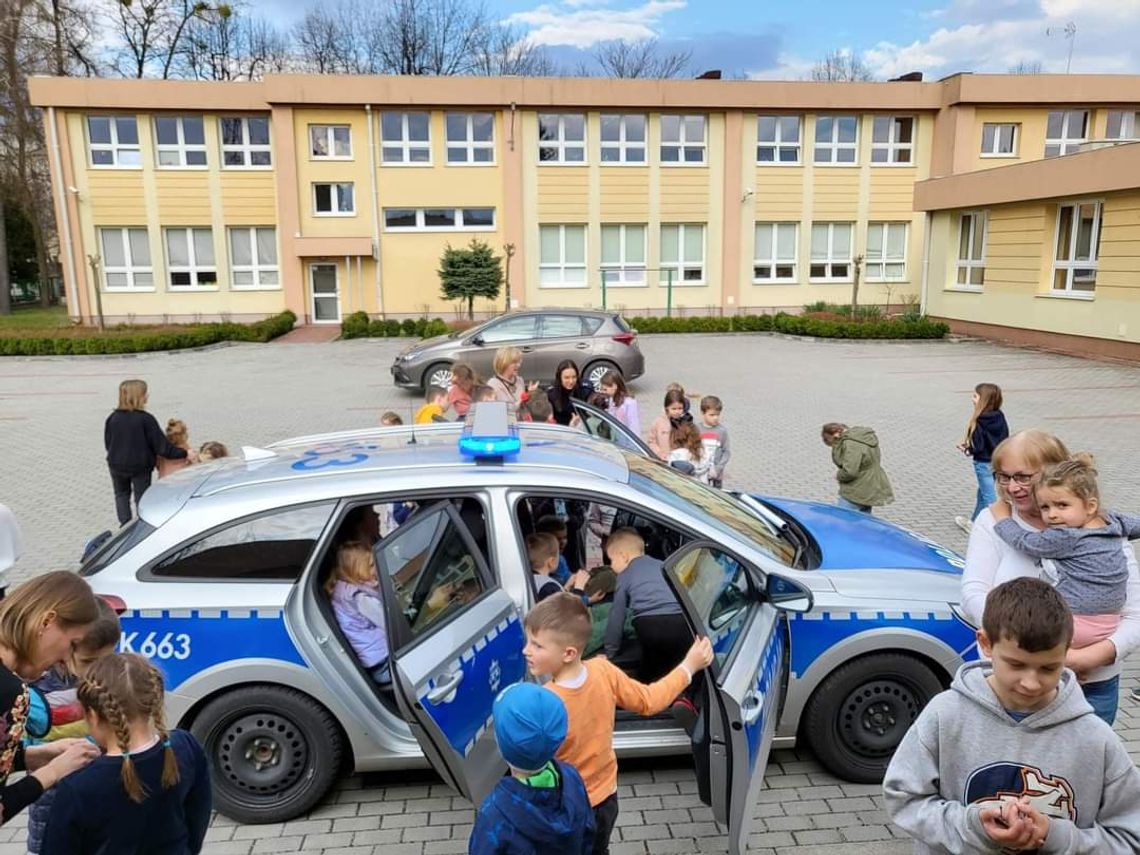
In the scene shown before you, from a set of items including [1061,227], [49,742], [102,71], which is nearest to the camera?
[49,742]

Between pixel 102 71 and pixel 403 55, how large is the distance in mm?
18114

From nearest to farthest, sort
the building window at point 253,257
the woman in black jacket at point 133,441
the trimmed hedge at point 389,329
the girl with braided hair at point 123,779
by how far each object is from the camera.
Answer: the girl with braided hair at point 123,779
the woman in black jacket at point 133,441
the trimmed hedge at point 389,329
the building window at point 253,257

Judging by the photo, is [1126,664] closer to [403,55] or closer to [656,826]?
[656,826]

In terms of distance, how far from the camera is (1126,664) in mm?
5309

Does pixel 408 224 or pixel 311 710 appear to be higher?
pixel 408 224

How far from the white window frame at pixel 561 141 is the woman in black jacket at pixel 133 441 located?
2558 cm

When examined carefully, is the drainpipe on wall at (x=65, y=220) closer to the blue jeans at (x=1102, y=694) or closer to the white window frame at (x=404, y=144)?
the white window frame at (x=404, y=144)

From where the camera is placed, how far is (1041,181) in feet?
71.8

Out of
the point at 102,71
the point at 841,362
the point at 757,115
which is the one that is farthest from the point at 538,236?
the point at 102,71

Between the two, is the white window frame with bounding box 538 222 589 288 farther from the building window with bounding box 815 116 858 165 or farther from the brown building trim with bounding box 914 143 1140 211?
the brown building trim with bounding box 914 143 1140 211

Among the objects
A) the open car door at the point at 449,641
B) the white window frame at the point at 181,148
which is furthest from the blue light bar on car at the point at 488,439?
the white window frame at the point at 181,148

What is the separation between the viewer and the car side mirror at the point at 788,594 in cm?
373

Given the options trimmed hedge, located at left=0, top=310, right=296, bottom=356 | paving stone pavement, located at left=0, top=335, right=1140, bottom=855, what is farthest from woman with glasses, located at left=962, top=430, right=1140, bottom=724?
trimmed hedge, located at left=0, top=310, right=296, bottom=356

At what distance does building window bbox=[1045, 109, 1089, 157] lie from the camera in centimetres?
3125
